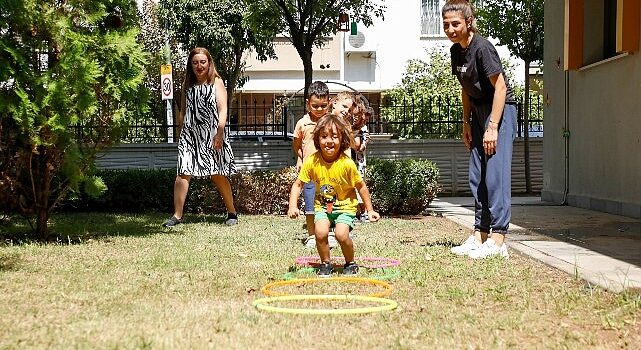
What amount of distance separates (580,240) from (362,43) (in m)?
30.0

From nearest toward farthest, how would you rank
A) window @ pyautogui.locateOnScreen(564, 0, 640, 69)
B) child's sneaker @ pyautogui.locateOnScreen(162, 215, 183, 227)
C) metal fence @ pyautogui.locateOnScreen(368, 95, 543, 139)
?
1. child's sneaker @ pyautogui.locateOnScreen(162, 215, 183, 227)
2. window @ pyautogui.locateOnScreen(564, 0, 640, 69)
3. metal fence @ pyautogui.locateOnScreen(368, 95, 543, 139)

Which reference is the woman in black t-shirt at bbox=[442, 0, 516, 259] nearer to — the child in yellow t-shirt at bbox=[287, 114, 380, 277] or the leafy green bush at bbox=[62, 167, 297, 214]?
the child in yellow t-shirt at bbox=[287, 114, 380, 277]

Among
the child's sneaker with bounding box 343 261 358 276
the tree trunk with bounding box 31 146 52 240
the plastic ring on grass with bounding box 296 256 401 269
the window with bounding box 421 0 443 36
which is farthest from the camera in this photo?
the window with bounding box 421 0 443 36

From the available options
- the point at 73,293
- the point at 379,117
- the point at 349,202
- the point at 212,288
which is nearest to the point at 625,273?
the point at 349,202

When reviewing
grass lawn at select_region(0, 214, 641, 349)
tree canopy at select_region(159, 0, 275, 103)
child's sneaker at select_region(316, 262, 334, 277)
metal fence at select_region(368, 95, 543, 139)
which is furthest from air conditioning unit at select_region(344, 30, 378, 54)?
child's sneaker at select_region(316, 262, 334, 277)

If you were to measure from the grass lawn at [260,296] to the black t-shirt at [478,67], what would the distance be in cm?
130

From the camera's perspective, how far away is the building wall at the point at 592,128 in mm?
9969

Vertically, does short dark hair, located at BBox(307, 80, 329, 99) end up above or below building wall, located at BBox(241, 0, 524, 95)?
below

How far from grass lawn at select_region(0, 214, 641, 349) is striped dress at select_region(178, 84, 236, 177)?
217cm

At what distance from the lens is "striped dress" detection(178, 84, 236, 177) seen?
9.48 m

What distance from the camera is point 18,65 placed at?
705cm

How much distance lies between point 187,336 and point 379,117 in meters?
14.7

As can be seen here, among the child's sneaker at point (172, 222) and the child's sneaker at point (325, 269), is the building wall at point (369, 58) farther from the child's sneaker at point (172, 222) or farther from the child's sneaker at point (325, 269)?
the child's sneaker at point (325, 269)

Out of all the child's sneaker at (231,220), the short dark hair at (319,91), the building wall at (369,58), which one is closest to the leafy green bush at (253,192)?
the child's sneaker at (231,220)
